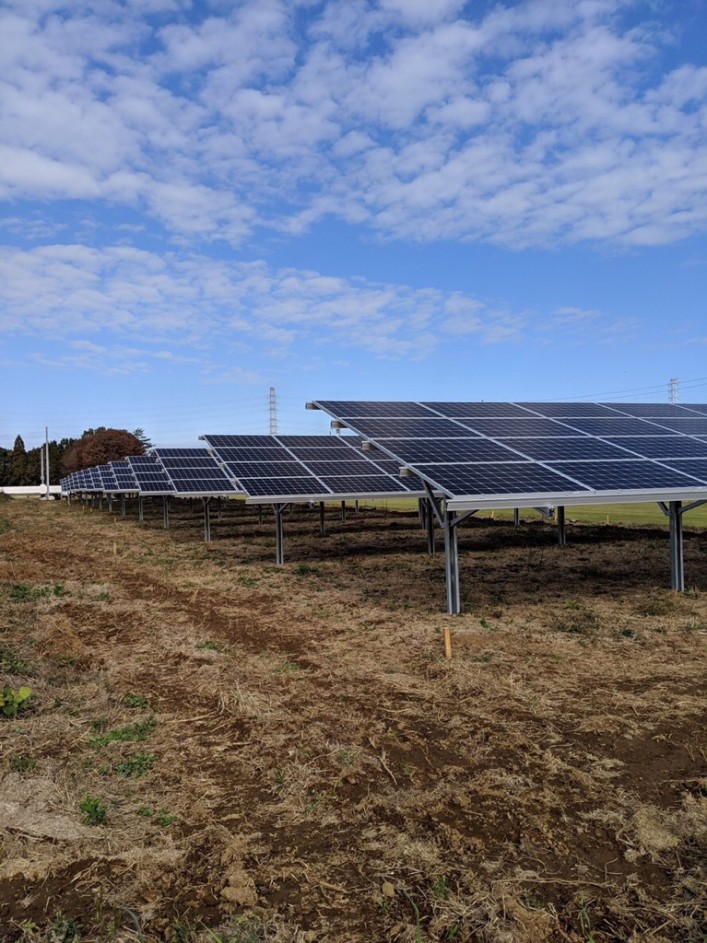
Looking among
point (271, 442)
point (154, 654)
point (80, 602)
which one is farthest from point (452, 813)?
point (271, 442)

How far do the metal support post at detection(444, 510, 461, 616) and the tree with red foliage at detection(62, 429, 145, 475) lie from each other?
88930 mm

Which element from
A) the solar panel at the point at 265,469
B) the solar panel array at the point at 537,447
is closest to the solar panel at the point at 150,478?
the solar panel at the point at 265,469

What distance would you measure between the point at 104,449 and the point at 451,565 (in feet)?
303

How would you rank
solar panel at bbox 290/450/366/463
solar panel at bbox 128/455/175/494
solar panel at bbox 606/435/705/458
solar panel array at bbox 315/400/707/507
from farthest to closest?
solar panel at bbox 128/455/175/494 → solar panel at bbox 290/450/366/463 → solar panel at bbox 606/435/705/458 → solar panel array at bbox 315/400/707/507

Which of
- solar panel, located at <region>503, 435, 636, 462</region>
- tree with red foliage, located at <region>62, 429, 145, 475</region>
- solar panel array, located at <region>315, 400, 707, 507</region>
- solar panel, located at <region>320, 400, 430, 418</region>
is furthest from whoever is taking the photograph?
tree with red foliage, located at <region>62, 429, 145, 475</region>

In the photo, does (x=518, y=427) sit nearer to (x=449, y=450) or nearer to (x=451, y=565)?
(x=449, y=450)

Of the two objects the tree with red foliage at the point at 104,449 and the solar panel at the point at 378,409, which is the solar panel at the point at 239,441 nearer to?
the solar panel at the point at 378,409

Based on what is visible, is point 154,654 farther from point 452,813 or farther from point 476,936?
point 476,936

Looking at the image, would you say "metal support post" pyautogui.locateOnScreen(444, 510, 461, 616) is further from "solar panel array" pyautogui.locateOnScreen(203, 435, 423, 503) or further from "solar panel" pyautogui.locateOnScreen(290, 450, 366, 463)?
"solar panel" pyautogui.locateOnScreen(290, 450, 366, 463)

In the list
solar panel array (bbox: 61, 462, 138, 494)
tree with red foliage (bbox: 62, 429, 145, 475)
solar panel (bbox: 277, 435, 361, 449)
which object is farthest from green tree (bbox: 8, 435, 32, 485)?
solar panel (bbox: 277, 435, 361, 449)

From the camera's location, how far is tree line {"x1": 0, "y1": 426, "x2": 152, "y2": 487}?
96.5 m

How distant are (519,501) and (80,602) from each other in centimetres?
1076

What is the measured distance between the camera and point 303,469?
971 inches

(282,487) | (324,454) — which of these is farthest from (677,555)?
(324,454)
